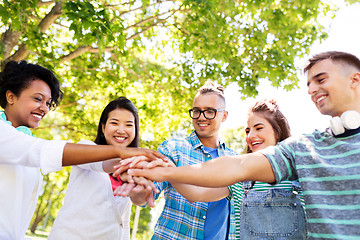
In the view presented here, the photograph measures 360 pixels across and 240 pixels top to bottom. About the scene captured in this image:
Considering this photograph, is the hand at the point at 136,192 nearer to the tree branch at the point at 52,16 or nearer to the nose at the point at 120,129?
the nose at the point at 120,129

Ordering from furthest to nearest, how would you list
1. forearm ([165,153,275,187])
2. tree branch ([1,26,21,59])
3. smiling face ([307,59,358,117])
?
1. tree branch ([1,26,21,59])
2. smiling face ([307,59,358,117])
3. forearm ([165,153,275,187])

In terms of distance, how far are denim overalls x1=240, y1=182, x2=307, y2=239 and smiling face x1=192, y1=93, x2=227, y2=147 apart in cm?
138

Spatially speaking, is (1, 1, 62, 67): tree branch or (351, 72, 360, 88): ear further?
(1, 1, 62, 67): tree branch

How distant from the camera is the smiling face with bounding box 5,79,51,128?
2641mm

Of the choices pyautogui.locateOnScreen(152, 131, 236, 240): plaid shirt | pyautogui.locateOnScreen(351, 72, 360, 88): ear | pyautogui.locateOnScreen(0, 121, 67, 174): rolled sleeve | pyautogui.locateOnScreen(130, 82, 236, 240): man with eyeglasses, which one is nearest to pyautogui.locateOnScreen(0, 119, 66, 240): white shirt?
pyautogui.locateOnScreen(0, 121, 67, 174): rolled sleeve

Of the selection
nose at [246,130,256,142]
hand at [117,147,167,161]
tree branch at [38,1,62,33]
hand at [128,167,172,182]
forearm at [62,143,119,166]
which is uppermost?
tree branch at [38,1,62,33]

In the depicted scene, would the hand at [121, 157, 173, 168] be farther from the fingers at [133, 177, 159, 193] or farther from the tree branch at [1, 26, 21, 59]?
the tree branch at [1, 26, 21, 59]

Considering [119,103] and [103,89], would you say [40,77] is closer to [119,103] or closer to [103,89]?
[119,103]

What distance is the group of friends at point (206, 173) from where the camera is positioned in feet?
5.74

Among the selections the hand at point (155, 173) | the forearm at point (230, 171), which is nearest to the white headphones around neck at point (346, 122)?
the forearm at point (230, 171)

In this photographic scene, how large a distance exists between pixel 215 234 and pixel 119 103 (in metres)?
1.70

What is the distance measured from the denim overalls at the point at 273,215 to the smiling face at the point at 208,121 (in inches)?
54.5

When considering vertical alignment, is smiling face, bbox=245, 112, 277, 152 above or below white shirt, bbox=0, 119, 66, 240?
above

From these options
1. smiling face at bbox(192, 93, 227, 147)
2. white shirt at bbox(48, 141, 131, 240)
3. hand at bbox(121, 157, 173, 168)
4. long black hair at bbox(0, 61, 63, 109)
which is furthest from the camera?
smiling face at bbox(192, 93, 227, 147)
